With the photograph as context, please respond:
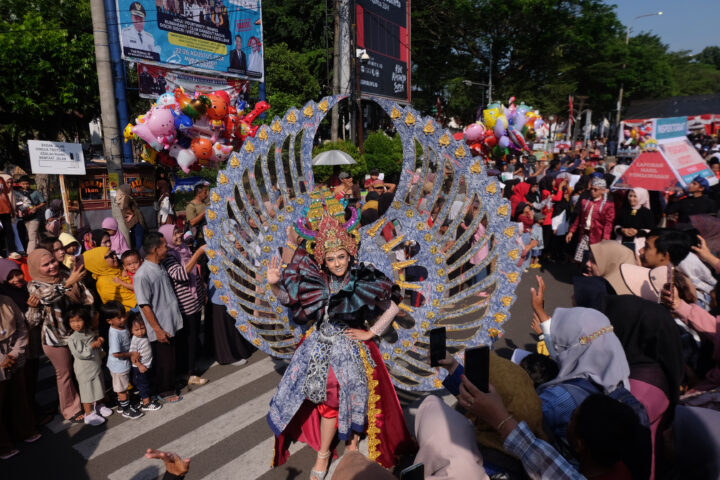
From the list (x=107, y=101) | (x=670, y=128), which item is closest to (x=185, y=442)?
(x=107, y=101)

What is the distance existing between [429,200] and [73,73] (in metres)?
14.6

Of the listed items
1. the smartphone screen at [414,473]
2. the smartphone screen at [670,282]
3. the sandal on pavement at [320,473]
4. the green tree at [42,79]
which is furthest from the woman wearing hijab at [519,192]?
the green tree at [42,79]

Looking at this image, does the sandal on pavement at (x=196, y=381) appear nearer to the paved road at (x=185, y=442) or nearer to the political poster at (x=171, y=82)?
the paved road at (x=185, y=442)

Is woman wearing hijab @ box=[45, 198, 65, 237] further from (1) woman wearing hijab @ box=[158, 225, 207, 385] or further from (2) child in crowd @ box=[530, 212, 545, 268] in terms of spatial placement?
(2) child in crowd @ box=[530, 212, 545, 268]

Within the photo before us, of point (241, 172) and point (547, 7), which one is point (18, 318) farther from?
point (547, 7)

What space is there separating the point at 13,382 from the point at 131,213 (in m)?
Result: 3.64

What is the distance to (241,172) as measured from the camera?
3.48m

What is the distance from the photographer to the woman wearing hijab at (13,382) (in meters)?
3.20

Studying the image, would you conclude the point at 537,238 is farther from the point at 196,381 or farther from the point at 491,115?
the point at 196,381

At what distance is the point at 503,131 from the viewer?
27.1 feet

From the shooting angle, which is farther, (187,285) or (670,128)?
(670,128)

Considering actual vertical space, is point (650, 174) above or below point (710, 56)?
below

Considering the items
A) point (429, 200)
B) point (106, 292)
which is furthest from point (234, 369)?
point (429, 200)

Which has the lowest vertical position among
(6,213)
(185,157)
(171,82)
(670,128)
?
(6,213)
